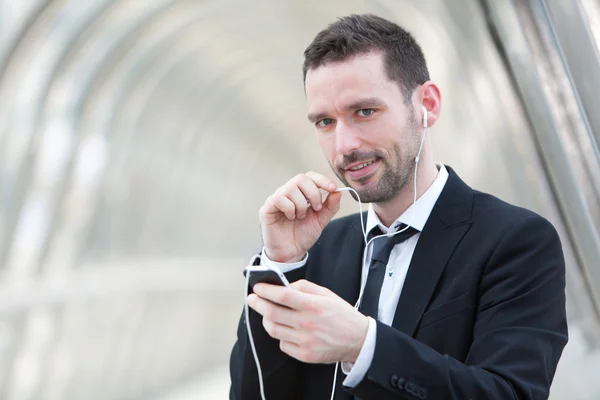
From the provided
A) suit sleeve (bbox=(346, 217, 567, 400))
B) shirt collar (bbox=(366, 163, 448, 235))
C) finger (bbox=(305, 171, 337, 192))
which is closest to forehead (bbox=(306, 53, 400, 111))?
finger (bbox=(305, 171, 337, 192))

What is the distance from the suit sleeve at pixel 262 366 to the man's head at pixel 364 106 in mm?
367

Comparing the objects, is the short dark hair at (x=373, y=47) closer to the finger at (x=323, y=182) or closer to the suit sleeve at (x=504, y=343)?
the finger at (x=323, y=182)

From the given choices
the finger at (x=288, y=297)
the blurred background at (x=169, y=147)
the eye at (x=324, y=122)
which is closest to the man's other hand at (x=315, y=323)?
the finger at (x=288, y=297)

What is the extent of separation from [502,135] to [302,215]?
294 cm

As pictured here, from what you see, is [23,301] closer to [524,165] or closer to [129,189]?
[129,189]

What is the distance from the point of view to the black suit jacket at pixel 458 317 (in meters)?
1.96

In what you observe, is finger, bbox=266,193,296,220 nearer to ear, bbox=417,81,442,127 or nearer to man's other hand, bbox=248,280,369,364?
man's other hand, bbox=248,280,369,364

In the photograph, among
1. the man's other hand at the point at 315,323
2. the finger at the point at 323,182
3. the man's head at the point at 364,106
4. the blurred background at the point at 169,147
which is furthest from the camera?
the blurred background at the point at 169,147

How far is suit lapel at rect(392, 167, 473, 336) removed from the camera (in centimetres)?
229

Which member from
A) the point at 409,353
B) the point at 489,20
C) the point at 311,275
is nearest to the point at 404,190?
the point at 311,275

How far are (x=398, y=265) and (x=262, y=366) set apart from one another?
540 millimetres

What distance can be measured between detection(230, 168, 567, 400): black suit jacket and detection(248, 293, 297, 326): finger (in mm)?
231

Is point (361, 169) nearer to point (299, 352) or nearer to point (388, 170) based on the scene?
point (388, 170)

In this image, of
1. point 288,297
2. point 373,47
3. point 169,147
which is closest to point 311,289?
point 288,297
